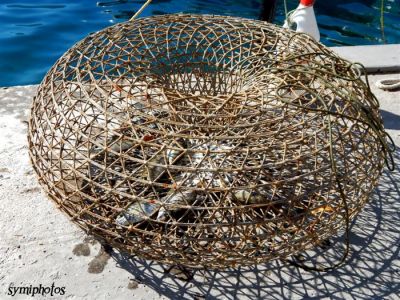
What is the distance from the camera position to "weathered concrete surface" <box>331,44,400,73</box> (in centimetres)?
272

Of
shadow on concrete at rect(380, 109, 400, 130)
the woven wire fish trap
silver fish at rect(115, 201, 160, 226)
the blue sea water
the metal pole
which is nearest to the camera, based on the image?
the woven wire fish trap

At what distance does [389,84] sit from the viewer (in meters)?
2.55

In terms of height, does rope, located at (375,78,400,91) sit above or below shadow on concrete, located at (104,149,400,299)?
above

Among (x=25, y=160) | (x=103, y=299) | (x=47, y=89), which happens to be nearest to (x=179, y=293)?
(x=103, y=299)

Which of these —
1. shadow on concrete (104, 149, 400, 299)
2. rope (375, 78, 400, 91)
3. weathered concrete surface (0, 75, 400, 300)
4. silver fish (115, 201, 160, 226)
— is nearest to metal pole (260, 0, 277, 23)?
rope (375, 78, 400, 91)

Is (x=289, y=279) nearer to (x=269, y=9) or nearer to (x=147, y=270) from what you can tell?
(x=147, y=270)

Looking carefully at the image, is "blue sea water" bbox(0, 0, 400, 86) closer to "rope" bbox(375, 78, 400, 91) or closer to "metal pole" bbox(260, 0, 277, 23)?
"metal pole" bbox(260, 0, 277, 23)

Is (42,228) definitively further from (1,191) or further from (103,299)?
(103,299)

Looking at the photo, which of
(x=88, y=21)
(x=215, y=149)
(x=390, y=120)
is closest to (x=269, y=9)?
(x=390, y=120)

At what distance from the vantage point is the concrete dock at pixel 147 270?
1446 mm

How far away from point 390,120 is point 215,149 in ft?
3.76

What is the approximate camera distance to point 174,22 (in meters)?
1.82

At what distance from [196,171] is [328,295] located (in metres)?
0.61

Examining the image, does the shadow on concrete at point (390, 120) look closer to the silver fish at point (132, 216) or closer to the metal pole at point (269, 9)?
the silver fish at point (132, 216)
